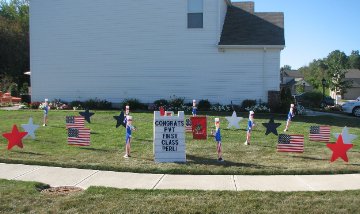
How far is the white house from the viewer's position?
2272cm

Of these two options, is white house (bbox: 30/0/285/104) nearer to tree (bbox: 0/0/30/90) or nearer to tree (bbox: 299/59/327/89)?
tree (bbox: 0/0/30/90)

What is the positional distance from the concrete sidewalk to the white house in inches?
580

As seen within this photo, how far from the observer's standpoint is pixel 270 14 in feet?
84.9

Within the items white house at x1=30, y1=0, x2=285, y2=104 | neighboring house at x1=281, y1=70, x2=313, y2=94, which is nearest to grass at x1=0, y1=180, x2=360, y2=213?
white house at x1=30, y1=0, x2=285, y2=104

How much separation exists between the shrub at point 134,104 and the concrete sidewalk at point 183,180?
14.3 metres

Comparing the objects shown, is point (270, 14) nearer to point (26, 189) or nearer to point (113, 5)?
point (113, 5)

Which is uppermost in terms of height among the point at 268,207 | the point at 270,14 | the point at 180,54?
the point at 270,14

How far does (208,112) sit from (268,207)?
50.4 ft

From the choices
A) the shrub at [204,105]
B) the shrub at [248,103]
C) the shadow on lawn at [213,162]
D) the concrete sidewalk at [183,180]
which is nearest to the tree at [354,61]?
the shrub at [248,103]

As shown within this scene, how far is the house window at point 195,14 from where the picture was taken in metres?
23.0

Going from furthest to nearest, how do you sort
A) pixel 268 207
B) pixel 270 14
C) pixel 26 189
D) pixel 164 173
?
1. pixel 270 14
2. pixel 164 173
3. pixel 26 189
4. pixel 268 207

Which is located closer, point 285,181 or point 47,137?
point 285,181

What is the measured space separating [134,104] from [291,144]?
13.7 meters

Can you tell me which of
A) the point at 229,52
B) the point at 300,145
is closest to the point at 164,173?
the point at 300,145
